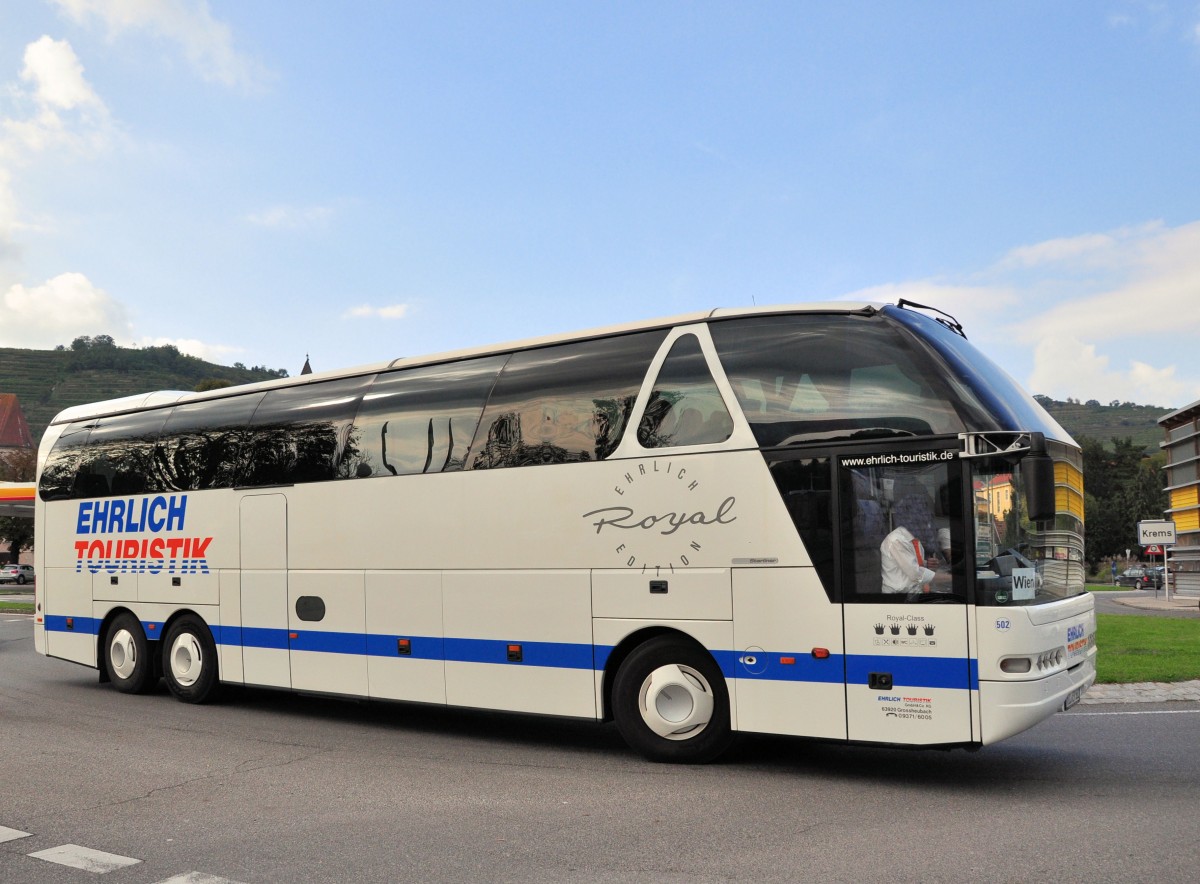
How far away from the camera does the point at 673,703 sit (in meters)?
8.38

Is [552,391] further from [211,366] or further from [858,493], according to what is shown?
[211,366]

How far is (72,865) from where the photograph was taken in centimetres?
573

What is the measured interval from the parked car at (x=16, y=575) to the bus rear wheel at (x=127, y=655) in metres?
61.9

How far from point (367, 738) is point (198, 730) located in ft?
5.97

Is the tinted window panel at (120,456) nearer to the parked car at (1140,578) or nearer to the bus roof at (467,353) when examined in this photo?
the bus roof at (467,353)

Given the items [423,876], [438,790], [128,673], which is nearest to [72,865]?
[423,876]

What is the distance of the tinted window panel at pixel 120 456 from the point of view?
13133mm

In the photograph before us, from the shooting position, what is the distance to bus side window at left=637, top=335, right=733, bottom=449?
27.2 feet

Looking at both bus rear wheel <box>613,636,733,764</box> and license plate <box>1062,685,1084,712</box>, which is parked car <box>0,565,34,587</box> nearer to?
bus rear wheel <box>613,636,733,764</box>

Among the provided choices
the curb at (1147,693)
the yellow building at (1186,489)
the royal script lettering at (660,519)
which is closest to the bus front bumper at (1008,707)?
the royal script lettering at (660,519)

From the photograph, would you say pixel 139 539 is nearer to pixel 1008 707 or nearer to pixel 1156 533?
pixel 1008 707

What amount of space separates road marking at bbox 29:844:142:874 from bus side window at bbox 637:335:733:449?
4.63m

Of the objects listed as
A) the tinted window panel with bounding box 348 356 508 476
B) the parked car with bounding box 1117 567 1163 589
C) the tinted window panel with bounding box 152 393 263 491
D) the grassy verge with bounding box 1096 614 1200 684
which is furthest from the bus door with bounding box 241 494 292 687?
the parked car with bounding box 1117 567 1163 589

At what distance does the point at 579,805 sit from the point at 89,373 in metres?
175
